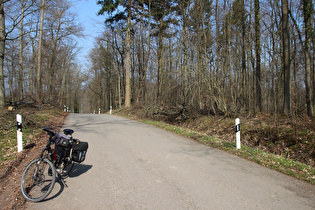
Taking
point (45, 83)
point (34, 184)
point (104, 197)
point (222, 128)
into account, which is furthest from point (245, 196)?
point (45, 83)

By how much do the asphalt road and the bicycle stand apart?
0.62 ft

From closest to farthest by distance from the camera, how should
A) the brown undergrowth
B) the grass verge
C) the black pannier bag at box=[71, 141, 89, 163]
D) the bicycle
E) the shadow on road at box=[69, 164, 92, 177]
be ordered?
the bicycle
the black pannier bag at box=[71, 141, 89, 163]
the shadow on road at box=[69, 164, 92, 177]
the grass verge
the brown undergrowth

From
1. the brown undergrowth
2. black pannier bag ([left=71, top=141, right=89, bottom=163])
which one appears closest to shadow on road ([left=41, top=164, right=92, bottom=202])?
black pannier bag ([left=71, top=141, right=89, bottom=163])

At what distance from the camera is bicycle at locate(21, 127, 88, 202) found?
3.66 m

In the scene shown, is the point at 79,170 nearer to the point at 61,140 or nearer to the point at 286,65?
the point at 61,140

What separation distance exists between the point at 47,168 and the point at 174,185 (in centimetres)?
241

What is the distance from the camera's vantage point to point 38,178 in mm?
3838

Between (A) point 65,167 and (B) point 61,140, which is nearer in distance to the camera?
(B) point 61,140

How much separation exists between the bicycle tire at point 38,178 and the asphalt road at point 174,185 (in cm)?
20

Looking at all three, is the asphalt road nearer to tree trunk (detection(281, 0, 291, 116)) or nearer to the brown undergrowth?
the brown undergrowth

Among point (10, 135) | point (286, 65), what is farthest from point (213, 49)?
point (10, 135)

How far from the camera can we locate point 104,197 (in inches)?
142

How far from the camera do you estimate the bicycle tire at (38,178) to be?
3.67 metres

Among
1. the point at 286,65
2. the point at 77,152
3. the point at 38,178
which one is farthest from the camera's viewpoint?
the point at 286,65
